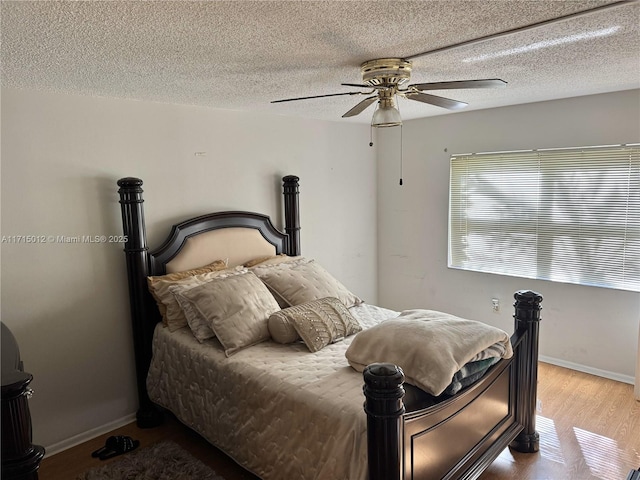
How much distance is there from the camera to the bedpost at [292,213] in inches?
A: 148

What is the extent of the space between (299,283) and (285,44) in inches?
65.9

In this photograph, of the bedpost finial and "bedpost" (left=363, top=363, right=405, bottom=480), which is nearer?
"bedpost" (left=363, top=363, right=405, bottom=480)

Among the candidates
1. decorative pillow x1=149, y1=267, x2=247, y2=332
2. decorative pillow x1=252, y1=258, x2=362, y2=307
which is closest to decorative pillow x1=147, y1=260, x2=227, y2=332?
decorative pillow x1=149, y1=267, x2=247, y2=332

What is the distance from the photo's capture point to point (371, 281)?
489 cm

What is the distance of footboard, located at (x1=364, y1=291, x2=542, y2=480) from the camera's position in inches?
62.7

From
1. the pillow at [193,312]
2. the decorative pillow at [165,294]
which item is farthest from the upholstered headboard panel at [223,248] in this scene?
the pillow at [193,312]

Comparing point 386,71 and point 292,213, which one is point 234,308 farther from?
point 386,71

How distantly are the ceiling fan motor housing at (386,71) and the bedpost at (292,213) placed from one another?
164cm

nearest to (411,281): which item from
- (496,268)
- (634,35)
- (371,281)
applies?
(371,281)

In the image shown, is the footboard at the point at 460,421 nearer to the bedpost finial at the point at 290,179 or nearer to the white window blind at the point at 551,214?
the white window blind at the point at 551,214

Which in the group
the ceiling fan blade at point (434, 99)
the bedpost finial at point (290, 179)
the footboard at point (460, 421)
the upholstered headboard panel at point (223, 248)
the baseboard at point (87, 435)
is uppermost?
the ceiling fan blade at point (434, 99)

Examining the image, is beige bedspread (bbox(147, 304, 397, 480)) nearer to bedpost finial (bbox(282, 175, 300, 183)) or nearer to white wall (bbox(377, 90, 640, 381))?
bedpost finial (bbox(282, 175, 300, 183))

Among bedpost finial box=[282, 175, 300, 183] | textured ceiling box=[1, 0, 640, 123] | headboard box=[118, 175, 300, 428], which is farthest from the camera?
bedpost finial box=[282, 175, 300, 183]

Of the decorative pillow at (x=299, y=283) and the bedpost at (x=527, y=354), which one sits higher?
the decorative pillow at (x=299, y=283)
